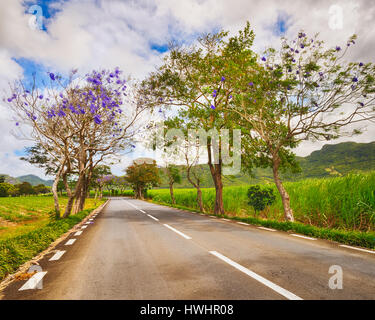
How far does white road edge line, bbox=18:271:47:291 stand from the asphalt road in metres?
0.07

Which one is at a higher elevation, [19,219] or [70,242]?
[70,242]

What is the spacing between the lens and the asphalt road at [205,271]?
9.86 feet

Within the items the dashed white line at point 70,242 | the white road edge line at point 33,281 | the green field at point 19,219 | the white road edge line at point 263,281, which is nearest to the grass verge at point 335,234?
the white road edge line at point 263,281

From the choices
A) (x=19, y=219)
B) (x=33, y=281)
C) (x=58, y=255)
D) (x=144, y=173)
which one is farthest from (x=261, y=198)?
(x=144, y=173)

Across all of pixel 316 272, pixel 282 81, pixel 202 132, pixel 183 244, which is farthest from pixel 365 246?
pixel 202 132

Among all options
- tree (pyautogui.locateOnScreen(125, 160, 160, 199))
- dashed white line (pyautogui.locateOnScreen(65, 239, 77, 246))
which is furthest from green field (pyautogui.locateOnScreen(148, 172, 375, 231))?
tree (pyautogui.locateOnScreen(125, 160, 160, 199))

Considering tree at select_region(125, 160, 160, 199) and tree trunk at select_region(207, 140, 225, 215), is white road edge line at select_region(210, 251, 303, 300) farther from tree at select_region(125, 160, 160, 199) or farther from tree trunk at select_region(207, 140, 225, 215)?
tree at select_region(125, 160, 160, 199)

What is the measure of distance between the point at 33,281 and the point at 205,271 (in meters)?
2.66

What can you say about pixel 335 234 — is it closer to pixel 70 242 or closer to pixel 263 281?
pixel 263 281

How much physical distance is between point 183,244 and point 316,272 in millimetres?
3253

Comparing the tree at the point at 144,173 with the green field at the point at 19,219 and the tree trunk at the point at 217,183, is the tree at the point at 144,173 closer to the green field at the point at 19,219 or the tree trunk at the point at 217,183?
the green field at the point at 19,219

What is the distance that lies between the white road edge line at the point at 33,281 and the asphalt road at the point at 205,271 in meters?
0.07

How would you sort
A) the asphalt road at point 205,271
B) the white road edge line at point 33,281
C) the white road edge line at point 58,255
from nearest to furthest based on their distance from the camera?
the asphalt road at point 205,271 → the white road edge line at point 33,281 → the white road edge line at point 58,255

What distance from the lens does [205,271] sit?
3857 millimetres
